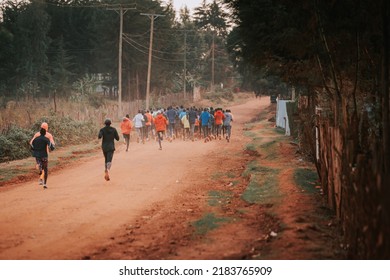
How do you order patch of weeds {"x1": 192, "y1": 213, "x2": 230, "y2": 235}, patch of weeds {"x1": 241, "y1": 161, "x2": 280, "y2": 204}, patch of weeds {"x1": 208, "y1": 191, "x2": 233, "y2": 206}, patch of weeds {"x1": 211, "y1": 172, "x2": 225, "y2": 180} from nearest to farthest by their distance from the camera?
patch of weeds {"x1": 192, "y1": 213, "x2": 230, "y2": 235} < patch of weeds {"x1": 241, "y1": 161, "x2": 280, "y2": 204} < patch of weeds {"x1": 208, "y1": 191, "x2": 233, "y2": 206} < patch of weeds {"x1": 211, "y1": 172, "x2": 225, "y2": 180}

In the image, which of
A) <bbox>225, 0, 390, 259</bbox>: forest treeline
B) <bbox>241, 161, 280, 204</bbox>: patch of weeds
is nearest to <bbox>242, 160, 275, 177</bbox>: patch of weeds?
<bbox>241, 161, 280, 204</bbox>: patch of weeds

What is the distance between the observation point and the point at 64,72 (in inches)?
2322

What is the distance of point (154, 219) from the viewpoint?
948cm

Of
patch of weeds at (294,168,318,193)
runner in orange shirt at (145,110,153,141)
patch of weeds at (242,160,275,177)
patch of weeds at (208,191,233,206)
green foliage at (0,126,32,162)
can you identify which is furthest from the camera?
runner in orange shirt at (145,110,153,141)

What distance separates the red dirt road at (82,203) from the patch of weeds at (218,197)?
1030mm

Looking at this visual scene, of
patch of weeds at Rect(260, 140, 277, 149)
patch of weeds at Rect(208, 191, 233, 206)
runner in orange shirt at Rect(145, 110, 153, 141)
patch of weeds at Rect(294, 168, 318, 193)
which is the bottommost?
patch of weeds at Rect(208, 191, 233, 206)

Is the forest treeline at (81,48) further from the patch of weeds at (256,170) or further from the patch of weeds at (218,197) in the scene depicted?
the patch of weeds at (218,197)

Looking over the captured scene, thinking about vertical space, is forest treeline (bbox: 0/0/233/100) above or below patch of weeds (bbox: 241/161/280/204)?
above

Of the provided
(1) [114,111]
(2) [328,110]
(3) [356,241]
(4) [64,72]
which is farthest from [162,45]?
(3) [356,241]

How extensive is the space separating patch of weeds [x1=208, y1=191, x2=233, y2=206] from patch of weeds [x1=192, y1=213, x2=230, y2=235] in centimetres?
152

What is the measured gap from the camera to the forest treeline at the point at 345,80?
5.72 m

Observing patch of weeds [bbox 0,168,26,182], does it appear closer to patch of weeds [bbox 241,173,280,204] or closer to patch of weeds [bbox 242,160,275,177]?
patch of weeds [bbox 242,160,275,177]

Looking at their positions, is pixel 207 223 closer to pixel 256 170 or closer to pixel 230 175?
pixel 256 170

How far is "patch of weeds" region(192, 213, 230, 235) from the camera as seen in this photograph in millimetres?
8453
